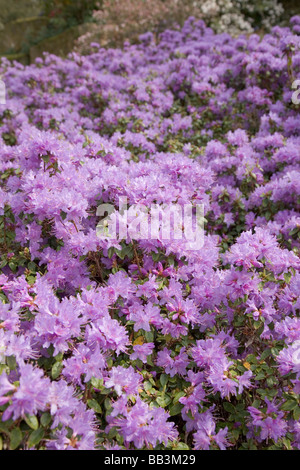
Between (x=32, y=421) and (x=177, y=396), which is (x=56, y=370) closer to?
(x=32, y=421)

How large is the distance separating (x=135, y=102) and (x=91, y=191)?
3.04 m

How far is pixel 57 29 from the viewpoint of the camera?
1126cm

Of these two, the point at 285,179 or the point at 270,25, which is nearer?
the point at 285,179

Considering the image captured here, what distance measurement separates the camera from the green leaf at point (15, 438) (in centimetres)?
135

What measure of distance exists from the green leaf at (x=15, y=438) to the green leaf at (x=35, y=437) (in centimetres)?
4

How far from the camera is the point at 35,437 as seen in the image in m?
1.40

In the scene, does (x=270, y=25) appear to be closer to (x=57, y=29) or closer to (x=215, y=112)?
(x=215, y=112)

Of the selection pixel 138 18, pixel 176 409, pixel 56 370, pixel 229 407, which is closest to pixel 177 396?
pixel 176 409

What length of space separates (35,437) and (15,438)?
72 millimetres

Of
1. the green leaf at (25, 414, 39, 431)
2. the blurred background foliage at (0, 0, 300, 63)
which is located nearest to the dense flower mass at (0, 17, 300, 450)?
the green leaf at (25, 414, 39, 431)

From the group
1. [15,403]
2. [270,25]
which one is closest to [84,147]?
[15,403]

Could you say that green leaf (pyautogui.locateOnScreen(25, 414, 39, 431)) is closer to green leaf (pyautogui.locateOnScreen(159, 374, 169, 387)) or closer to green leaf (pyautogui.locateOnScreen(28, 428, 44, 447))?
green leaf (pyautogui.locateOnScreen(28, 428, 44, 447))

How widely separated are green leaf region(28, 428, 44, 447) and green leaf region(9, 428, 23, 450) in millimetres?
40
